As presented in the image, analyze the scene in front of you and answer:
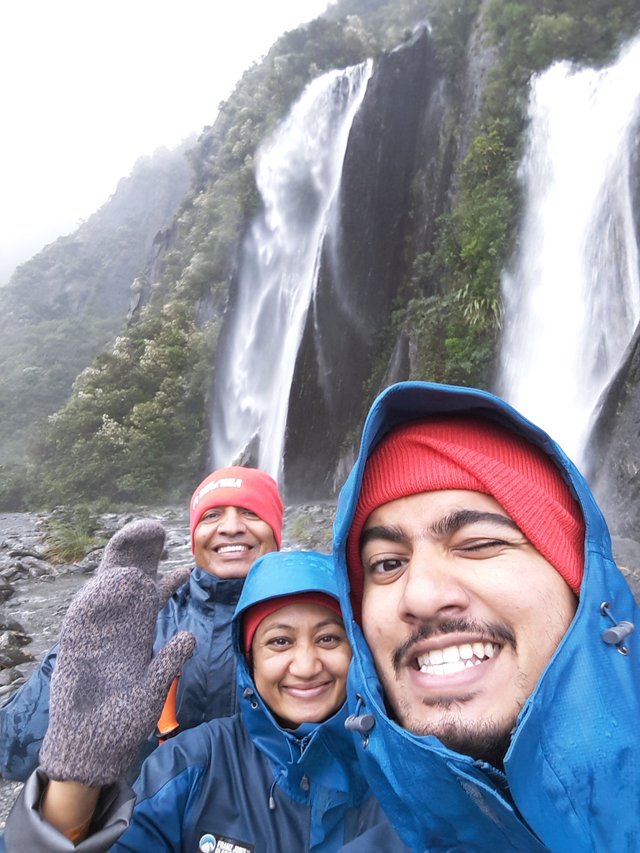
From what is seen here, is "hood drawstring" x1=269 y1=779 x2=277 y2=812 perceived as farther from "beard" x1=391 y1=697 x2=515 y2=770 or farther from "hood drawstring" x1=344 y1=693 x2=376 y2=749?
"beard" x1=391 y1=697 x2=515 y2=770

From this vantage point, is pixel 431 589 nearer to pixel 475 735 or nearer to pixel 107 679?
pixel 475 735

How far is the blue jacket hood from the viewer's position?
89cm

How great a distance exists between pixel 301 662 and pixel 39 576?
973 cm

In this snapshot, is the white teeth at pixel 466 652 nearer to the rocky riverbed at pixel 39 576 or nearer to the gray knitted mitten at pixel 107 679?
the gray knitted mitten at pixel 107 679

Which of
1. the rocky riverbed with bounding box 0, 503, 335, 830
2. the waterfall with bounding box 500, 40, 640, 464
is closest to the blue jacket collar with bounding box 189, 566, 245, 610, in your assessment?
the rocky riverbed with bounding box 0, 503, 335, 830

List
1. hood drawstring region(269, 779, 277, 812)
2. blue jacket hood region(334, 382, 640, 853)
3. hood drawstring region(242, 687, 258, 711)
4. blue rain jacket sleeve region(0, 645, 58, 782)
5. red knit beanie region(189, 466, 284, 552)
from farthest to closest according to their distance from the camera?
red knit beanie region(189, 466, 284, 552)
blue rain jacket sleeve region(0, 645, 58, 782)
hood drawstring region(242, 687, 258, 711)
hood drawstring region(269, 779, 277, 812)
blue jacket hood region(334, 382, 640, 853)

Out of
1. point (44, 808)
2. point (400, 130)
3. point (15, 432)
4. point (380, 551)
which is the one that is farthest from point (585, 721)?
point (15, 432)

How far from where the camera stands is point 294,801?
157cm

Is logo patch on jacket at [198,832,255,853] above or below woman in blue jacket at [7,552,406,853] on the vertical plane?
below

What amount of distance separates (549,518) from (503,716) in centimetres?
40

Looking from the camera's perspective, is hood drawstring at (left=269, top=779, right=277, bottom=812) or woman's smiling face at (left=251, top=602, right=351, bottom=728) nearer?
hood drawstring at (left=269, top=779, right=277, bottom=812)

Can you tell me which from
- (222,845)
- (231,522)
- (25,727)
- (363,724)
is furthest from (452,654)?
(231,522)

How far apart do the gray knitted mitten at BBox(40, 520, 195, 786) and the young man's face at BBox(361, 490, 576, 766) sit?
1.81 feet

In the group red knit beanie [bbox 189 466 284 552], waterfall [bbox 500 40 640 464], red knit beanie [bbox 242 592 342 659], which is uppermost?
waterfall [bbox 500 40 640 464]
